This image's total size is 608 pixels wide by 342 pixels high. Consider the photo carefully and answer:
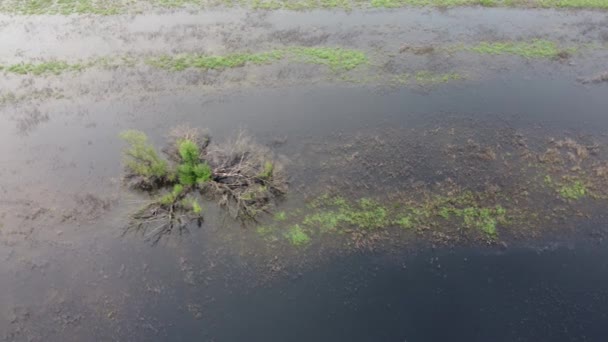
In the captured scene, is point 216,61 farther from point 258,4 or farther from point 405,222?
point 405,222

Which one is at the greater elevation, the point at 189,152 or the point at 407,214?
the point at 189,152

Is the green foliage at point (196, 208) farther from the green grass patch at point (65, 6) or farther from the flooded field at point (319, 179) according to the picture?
the green grass patch at point (65, 6)

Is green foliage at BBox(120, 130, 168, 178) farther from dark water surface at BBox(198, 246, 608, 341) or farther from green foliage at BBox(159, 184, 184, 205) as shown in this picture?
dark water surface at BBox(198, 246, 608, 341)

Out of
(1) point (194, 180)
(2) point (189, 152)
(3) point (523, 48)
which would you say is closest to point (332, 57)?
(2) point (189, 152)

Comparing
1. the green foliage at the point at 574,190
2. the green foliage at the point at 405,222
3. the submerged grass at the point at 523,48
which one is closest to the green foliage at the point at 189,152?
the green foliage at the point at 405,222

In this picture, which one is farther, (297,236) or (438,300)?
(297,236)

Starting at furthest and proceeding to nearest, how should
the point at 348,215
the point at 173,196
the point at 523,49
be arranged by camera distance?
the point at 523,49, the point at 173,196, the point at 348,215
